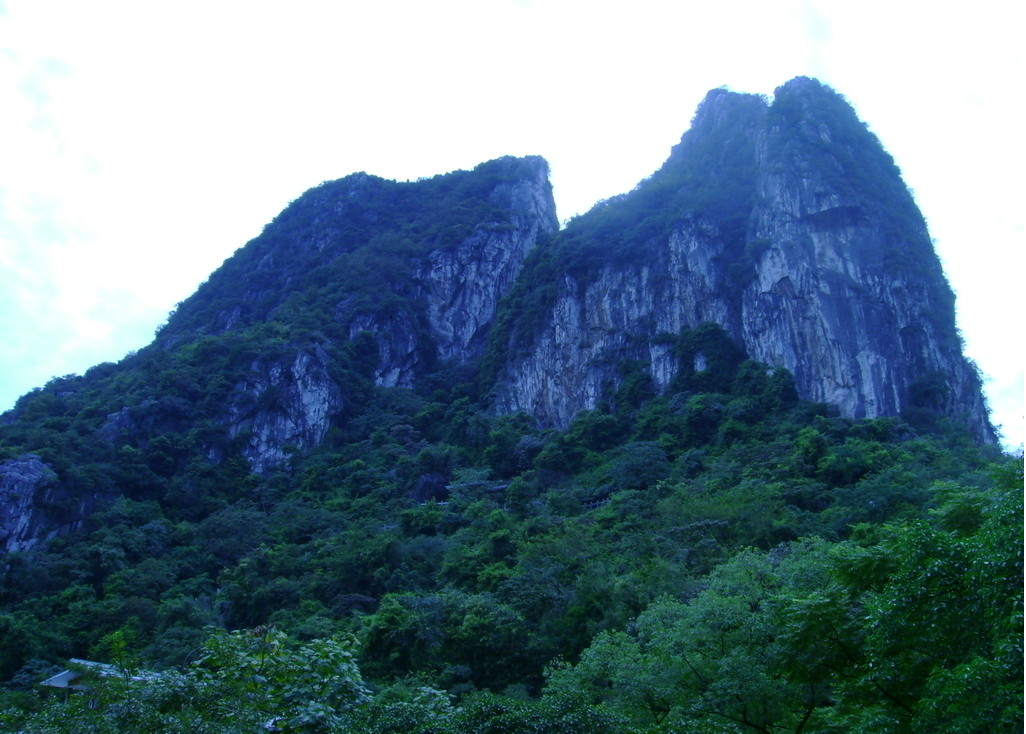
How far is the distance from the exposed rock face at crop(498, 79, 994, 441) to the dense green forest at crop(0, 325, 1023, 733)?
2.07m

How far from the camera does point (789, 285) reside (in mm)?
46375

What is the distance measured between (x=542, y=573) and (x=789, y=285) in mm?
28182

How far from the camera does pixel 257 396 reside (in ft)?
177

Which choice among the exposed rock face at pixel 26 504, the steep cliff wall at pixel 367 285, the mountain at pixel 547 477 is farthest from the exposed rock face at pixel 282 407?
the exposed rock face at pixel 26 504

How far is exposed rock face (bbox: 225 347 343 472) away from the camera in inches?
2045

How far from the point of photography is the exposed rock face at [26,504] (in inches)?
1540

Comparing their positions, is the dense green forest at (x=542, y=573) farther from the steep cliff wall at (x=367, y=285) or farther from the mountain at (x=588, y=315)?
the steep cliff wall at (x=367, y=285)

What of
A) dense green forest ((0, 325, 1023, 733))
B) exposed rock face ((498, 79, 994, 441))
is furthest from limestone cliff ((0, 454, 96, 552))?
exposed rock face ((498, 79, 994, 441))

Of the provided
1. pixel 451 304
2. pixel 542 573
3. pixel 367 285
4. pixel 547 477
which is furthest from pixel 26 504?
pixel 451 304

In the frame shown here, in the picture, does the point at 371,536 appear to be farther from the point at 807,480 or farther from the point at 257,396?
the point at 257,396

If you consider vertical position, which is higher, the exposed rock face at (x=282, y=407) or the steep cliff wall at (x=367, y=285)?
the steep cliff wall at (x=367, y=285)

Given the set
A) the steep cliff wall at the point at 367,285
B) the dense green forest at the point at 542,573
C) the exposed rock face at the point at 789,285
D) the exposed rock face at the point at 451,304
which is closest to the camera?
the dense green forest at the point at 542,573

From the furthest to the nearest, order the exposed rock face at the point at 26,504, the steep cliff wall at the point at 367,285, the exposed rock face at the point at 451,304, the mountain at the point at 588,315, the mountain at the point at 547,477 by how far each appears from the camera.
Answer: the exposed rock face at the point at 451,304, the steep cliff wall at the point at 367,285, the mountain at the point at 588,315, the exposed rock face at the point at 26,504, the mountain at the point at 547,477

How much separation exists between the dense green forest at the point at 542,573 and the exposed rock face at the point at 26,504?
1.36 metres
